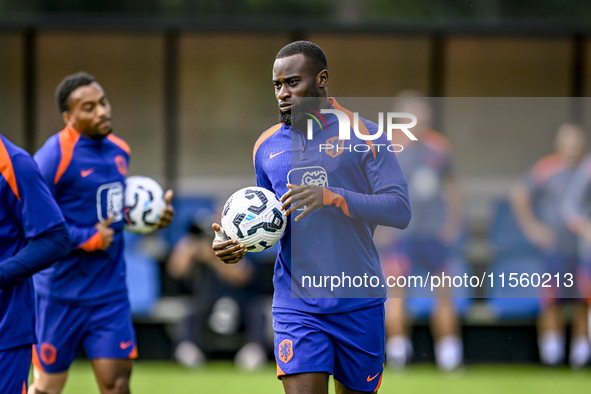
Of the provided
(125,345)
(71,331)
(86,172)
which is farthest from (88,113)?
(125,345)

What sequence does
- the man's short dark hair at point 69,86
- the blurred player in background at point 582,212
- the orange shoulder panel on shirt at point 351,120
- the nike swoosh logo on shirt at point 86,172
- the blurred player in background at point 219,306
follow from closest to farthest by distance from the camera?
the orange shoulder panel on shirt at point 351,120 → the nike swoosh logo on shirt at point 86,172 → the man's short dark hair at point 69,86 → the blurred player in background at point 582,212 → the blurred player in background at point 219,306

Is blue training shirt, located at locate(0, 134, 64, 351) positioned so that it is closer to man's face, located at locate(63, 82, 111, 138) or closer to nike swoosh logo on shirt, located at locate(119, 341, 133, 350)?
nike swoosh logo on shirt, located at locate(119, 341, 133, 350)

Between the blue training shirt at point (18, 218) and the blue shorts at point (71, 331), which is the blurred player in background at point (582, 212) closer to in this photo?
the blue shorts at point (71, 331)

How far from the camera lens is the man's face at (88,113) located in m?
4.60

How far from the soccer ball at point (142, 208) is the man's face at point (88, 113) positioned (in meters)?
0.43

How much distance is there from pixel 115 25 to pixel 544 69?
5309 mm

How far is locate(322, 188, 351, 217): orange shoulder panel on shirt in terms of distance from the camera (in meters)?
3.20

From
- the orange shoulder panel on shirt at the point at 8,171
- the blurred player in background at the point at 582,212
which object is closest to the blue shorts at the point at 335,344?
the orange shoulder panel on shirt at the point at 8,171

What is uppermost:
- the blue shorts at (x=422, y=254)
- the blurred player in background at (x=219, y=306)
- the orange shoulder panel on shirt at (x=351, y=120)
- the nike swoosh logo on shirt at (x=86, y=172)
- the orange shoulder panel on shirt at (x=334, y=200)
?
the orange shoulder panel on shirt at (x=351, y=120)

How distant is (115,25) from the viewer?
8422 mm

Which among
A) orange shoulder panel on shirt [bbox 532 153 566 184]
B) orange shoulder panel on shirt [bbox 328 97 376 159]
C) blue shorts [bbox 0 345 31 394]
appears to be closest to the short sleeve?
blue shorts [bbox 0 345 31 394]

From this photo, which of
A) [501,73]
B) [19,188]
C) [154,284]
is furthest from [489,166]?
[19,188]

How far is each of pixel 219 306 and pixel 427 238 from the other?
2.38 m

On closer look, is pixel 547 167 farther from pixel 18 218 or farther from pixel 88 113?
pixel 18 218
